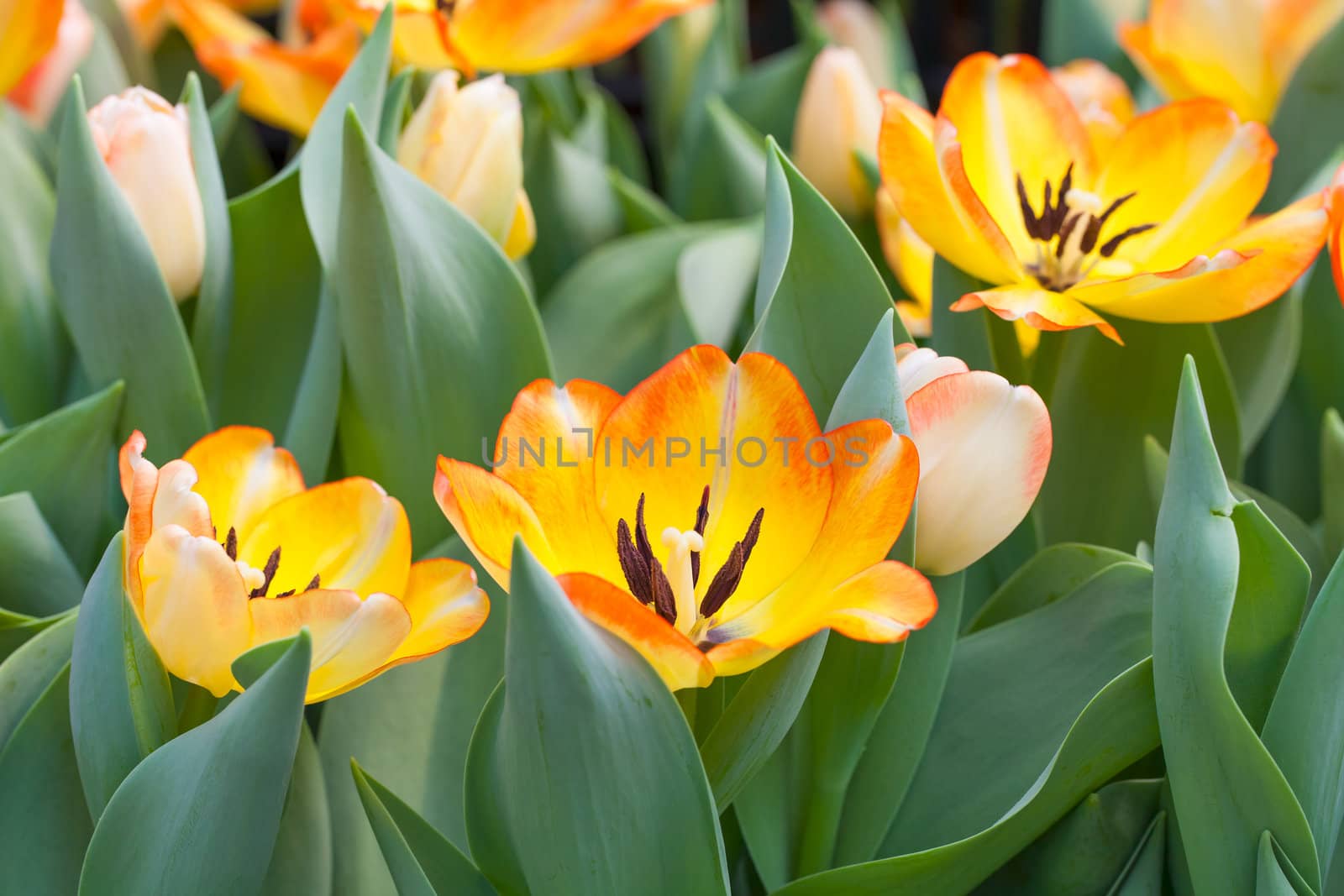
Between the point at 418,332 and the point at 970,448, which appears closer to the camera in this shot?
the point at 970,448

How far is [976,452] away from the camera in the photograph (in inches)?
14.7

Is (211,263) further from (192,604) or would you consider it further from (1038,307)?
(1038,307)

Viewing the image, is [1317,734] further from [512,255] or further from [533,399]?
[512,255]

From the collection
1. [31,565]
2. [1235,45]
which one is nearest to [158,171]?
[31,565]

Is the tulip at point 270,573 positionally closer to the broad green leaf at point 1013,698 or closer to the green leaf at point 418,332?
the green leaf at point 418,332

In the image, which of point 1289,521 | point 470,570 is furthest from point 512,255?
point 1289,521

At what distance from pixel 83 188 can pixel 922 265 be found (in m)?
0.36

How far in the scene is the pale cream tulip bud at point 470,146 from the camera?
21.0 inches

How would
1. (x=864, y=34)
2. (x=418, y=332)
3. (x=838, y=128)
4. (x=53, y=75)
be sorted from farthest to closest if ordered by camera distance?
(x=864, y=34), (x=53, y=75), (x=838, y=128), (x=418, y=332)

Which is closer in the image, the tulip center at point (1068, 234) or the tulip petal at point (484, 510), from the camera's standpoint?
the tulip petal at point (484, 510)

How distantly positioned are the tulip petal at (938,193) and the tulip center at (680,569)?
153mm

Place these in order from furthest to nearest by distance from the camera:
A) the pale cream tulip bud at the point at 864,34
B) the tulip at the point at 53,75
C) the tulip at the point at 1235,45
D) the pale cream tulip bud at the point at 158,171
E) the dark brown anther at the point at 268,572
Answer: the pale cream tulip bud at the point at 864,34
the tulip at the point at 53,75
the tulip at the point at 1235,45
the pale cream tulip bud at the point at 158,171
the dark brown anther at the point at 268,572

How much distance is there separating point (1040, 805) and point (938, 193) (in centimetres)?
21

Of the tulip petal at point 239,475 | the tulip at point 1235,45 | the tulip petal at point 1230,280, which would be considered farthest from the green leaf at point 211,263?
the tulip at point 1235,45
